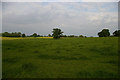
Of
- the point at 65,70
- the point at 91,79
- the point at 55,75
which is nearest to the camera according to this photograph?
the point at 91,79

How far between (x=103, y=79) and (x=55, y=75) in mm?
2262

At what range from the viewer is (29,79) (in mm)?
4059

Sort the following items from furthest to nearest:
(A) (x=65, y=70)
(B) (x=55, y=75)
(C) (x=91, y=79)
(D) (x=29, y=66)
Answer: (D) (x=29, y=66)
(A) (x=65, y=70)
(B) (x=55, y=75)
(C) (x=91, y=79)

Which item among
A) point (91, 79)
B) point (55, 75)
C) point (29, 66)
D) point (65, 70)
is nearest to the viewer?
point (91, 79)

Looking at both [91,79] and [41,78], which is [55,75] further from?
[91,79]

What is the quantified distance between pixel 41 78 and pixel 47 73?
477 millimetres

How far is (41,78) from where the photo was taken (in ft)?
13.4

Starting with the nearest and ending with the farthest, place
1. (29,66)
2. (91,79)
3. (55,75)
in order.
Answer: (91,79) → (55,75) → (29,66)

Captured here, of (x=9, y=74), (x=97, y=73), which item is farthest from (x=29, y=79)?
(x=97, y=73)

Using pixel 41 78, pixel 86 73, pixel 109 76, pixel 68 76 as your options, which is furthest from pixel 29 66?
pixel 109 76

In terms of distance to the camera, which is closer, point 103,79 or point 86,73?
point 103,79

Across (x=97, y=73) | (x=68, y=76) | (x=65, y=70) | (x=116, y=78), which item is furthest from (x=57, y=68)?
(x=116, y=78)

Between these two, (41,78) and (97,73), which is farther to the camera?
(97,73)

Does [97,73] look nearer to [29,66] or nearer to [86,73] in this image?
[86,73]
